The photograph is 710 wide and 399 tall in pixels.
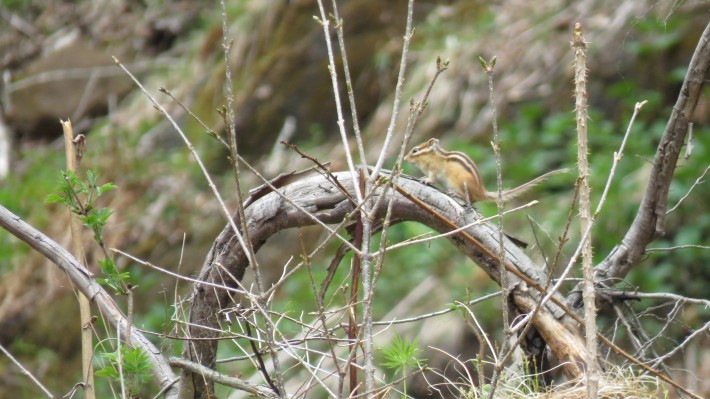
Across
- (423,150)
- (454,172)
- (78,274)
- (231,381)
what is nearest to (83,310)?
(78,274)

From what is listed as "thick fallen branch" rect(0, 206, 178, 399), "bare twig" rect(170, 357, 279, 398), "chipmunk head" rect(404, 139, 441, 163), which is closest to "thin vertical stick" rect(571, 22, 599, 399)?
"bare twig" rect(170, 357, 279, 398)

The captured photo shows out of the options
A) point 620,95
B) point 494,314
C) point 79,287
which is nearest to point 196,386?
point 79,287

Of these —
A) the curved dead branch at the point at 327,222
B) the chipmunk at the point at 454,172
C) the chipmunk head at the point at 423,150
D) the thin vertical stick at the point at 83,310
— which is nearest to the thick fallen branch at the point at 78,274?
the thin vertical stick at the point at 83,310

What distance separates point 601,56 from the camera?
7723 millimetres

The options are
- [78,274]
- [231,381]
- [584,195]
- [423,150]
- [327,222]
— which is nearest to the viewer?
[584,195]

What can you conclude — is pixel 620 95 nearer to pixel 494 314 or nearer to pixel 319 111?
pixel 494 314

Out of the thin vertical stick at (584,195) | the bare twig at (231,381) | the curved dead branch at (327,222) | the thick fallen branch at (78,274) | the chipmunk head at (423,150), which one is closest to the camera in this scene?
the thin vertical stick at (584,195)

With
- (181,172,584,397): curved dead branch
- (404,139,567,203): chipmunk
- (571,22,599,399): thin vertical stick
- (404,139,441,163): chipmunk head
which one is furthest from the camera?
(404,139,441,163): chipmunk head

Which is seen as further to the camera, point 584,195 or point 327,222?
point 327,222

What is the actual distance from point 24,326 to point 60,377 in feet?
2.63

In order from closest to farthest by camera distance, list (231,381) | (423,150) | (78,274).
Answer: (231,381) < (78,274) < (423,150)

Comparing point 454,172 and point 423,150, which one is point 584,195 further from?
point 423,150

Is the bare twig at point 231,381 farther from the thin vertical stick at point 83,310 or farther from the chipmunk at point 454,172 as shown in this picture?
the chipmunk at point 454,172

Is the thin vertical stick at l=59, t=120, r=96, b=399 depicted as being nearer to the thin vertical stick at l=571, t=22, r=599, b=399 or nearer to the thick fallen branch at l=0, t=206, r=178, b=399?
the thick fallen branch at l=0, t=206, r=178, b=399
